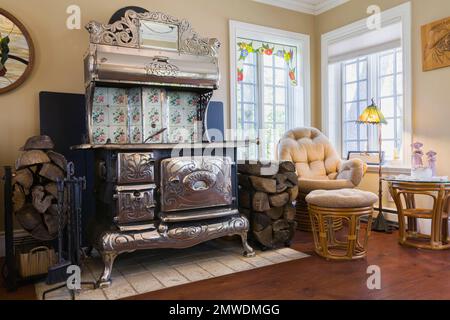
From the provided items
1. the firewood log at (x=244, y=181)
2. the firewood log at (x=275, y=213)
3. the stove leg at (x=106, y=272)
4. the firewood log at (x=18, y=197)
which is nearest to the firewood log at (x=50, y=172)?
the firewood log at (x=18, y=197)

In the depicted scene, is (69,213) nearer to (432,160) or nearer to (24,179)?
(24,179)

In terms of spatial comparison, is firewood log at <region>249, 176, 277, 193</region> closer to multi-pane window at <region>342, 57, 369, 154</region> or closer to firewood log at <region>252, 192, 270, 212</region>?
firewood log at <region>252, 192, 270, 212</region>

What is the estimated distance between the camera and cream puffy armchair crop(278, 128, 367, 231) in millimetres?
3225

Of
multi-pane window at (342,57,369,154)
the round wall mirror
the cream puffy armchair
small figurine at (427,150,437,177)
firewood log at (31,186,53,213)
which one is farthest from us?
multi-pane window at (342,57,369,154)

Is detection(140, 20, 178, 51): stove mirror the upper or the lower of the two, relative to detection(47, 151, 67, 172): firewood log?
upper

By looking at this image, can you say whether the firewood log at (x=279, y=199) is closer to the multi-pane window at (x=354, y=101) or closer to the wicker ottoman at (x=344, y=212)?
the wicker ottoman at (x=344, y=212)

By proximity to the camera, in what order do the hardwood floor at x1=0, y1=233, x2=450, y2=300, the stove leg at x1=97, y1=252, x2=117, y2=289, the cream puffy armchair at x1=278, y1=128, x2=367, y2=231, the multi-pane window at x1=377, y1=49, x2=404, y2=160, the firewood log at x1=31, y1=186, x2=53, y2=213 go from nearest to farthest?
1. the hardwood floor at x1=0, y1=233, x2=450, y2=300
2. the stove leg at x1=97, y1=252, x2=117, y2=289
3. the firewood log at x1=31, y1=186, x2=53, y2=213
4. the cream puffy armchair at x1=278, y1=128, x2=367, y2=231
5. the multi-pane window at x1=377, y1=49, x2=404, y2=160

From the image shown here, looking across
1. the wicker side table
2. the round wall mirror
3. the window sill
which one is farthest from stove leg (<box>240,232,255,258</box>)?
the round wall mirror

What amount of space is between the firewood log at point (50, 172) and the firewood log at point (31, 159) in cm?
4

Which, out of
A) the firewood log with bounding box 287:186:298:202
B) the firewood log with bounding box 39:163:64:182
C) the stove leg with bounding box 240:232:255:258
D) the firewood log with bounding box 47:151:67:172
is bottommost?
the stove leg with bounding box 240:232:255:258

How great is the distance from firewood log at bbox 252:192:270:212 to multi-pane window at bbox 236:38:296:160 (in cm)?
108
